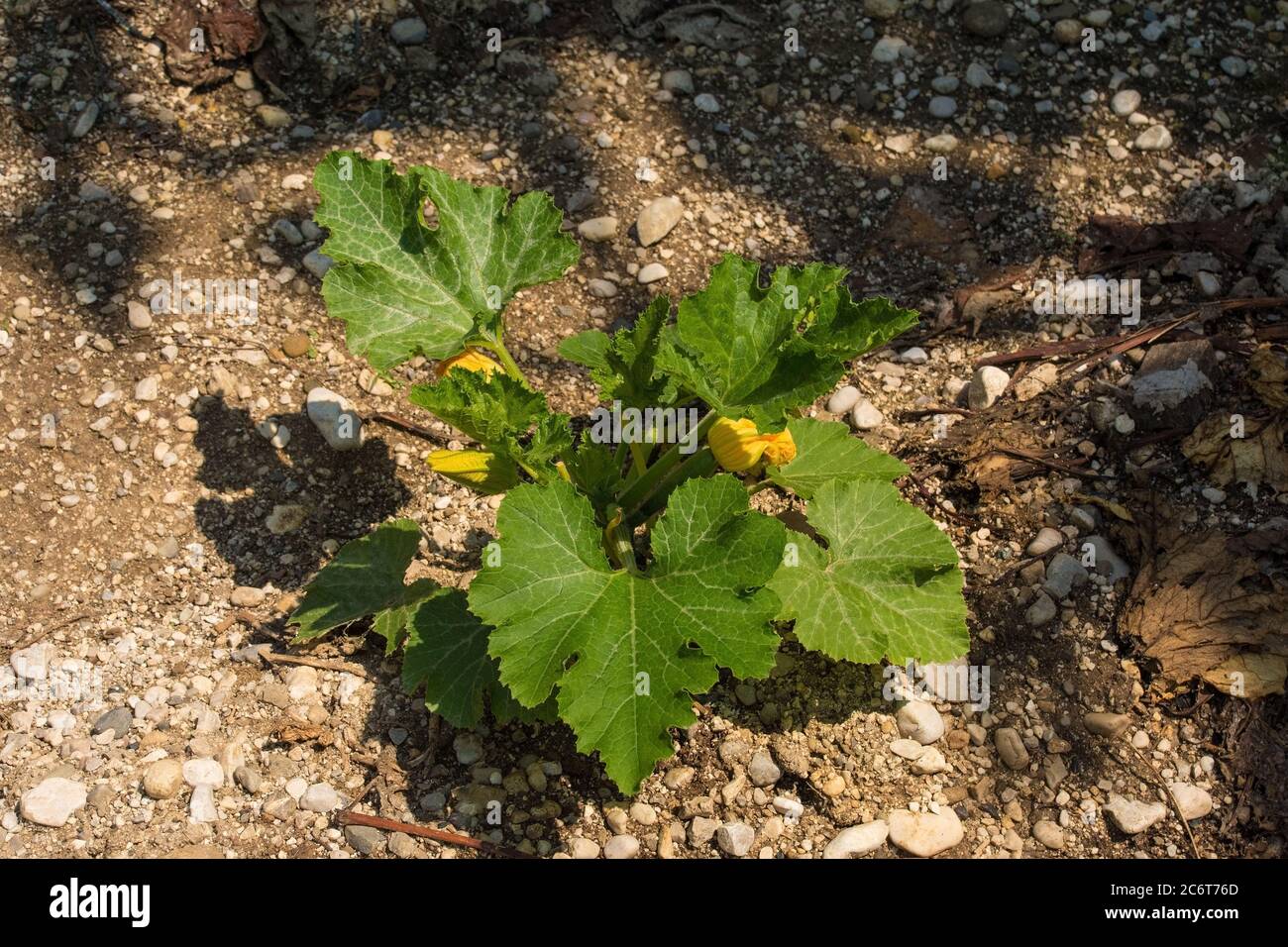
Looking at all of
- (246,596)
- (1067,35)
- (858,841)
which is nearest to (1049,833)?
(858,841)

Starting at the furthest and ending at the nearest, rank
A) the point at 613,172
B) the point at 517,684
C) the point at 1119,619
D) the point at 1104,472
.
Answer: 1. the point at 613,172
2. the point at 1104,472
3. the point at 1119,619
4. the point at 517,684

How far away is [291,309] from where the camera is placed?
3883 millimetres

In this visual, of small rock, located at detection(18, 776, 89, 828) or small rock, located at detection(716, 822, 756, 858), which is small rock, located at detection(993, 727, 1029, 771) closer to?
small rock, located at detection(716, 822, 756, 858)

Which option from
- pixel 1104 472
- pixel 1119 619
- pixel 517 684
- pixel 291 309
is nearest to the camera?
pixel 517 684

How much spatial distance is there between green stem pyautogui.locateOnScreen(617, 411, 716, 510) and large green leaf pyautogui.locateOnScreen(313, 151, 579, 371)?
54 centimetres

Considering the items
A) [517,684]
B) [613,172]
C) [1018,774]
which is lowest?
[1018,774]

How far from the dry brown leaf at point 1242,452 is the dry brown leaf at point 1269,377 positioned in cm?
7

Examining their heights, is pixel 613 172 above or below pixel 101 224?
above

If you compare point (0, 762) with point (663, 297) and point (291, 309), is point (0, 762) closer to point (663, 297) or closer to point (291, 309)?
point (291, 309)

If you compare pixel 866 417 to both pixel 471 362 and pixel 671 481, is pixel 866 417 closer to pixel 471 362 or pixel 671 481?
pixel 671 481

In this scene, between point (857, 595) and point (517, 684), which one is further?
point (857, 595)

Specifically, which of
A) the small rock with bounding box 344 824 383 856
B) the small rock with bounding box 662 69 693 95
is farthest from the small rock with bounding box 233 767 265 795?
the small rock with bounding box 662 69 693 95

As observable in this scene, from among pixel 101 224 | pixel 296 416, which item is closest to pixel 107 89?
pixel 101 224

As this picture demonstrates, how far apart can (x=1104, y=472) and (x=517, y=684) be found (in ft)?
6.50
